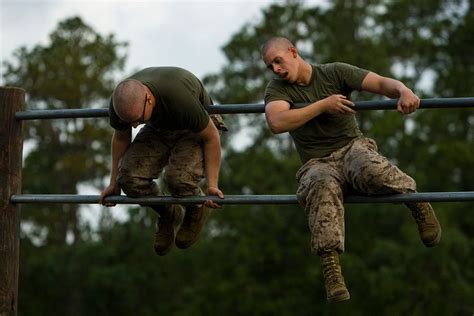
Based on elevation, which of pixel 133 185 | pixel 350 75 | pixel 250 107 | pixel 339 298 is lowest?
pixel 339 298

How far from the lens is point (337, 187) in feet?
13.6

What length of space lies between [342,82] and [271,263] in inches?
710

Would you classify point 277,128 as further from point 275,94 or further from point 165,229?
point 165,229

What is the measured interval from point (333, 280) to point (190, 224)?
3.00 feet

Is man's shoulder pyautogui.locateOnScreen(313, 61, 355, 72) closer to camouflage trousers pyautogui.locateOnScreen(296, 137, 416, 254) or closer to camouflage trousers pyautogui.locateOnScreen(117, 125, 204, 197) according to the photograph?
camouflage trousers pyautogui.locateOnScreen(296, 137, 416, 254)

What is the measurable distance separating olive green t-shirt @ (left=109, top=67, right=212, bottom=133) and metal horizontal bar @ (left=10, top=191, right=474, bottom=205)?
0.28 m

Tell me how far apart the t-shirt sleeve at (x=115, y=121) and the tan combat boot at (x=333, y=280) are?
942 mm

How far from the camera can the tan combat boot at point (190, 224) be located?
188 inches

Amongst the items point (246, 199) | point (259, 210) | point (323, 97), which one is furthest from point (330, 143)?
point (259, 210)

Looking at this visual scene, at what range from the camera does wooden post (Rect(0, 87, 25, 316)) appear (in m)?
4.55

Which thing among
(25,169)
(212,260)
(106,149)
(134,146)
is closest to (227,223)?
(212,260)

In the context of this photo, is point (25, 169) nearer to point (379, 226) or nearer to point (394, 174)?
point (379, 226)

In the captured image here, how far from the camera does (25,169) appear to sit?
2328cm

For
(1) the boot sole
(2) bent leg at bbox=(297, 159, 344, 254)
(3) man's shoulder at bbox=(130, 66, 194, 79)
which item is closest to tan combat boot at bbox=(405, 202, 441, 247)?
(2) bent leg at bbox=(297, 159, 344, 254)
